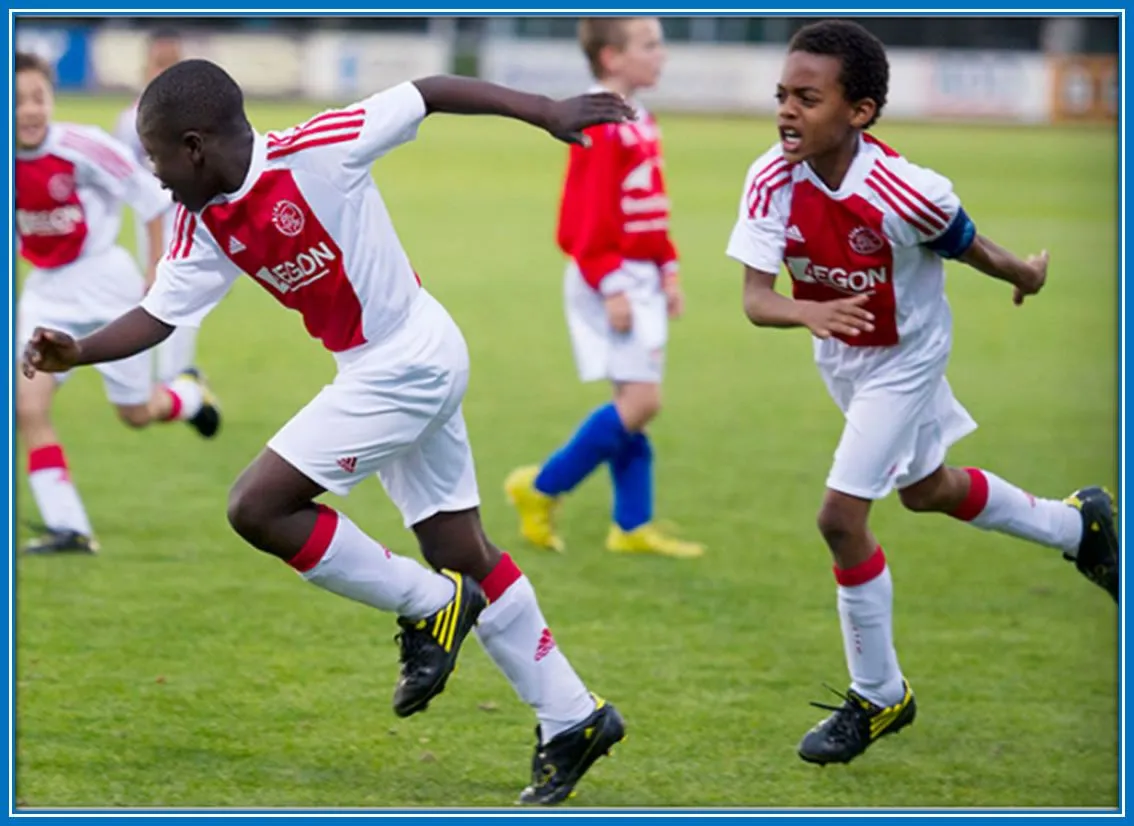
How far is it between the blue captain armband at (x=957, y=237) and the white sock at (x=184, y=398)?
4789 mm

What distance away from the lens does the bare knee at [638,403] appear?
761cm

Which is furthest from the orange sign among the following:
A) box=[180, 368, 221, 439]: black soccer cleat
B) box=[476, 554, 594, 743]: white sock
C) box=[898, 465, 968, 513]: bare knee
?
box=[476, 554, 594, 743]: white sock

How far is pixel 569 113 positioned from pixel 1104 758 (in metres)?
2.40

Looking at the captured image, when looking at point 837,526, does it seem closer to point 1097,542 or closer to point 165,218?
point 1097,542

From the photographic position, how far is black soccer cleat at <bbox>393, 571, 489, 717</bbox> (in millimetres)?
4582

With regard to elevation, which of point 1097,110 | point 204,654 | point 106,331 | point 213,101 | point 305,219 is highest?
point 213,101

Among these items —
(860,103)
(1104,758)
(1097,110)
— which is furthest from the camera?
(1097,110)

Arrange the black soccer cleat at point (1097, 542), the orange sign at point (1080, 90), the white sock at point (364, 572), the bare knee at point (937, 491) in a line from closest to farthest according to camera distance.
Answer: the white sock at point (364, 572) < the bare knee at point (937, 491) < the black soccer cleat at point (1097, 542) < the orange sign at point (1080, 90)

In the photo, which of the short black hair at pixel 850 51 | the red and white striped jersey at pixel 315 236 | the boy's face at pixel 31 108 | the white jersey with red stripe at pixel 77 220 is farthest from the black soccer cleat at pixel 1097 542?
the boy's face at pixel 31 108

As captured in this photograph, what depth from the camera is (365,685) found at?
585cm

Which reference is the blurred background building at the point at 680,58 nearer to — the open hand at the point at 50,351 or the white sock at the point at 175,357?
the white sock at the point at 175,357

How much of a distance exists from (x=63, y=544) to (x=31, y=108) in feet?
5.82

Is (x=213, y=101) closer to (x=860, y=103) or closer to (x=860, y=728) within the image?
(x=860, y=103)

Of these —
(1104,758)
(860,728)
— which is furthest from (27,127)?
(1104,758)
